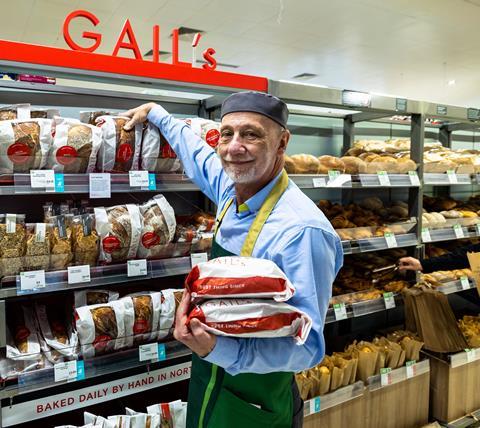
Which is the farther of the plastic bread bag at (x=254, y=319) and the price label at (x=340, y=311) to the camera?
the price label at (x=340, y=311)

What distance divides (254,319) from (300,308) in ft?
0.54

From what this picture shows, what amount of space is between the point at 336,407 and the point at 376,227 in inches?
42.9

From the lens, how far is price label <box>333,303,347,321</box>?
A: 2.49m

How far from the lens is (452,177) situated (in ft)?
9.88

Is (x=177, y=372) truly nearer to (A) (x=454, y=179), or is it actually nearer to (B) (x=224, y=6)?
(A) (x=454, y=179)

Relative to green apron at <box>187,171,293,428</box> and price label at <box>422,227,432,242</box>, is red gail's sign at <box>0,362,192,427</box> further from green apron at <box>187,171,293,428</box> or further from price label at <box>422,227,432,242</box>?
price label at <box>422,227,432,242</box>

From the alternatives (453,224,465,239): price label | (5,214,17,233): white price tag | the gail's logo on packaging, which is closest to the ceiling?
(453,224,465,239): price label

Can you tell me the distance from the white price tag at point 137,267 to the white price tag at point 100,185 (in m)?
0.31

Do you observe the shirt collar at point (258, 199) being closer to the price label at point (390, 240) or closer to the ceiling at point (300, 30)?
the price label at point (390, 240)

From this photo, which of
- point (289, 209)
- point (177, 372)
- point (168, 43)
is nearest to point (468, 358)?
point (177, 372)

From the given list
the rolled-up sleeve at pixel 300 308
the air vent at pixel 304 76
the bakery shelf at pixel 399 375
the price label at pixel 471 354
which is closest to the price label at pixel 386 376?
the bakery shelf at pixel 399 375

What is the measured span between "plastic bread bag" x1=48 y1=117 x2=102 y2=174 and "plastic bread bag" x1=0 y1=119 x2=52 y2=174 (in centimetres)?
3

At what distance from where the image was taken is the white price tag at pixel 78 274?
5.58ft

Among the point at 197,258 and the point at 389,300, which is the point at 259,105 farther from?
the point at 389,300
